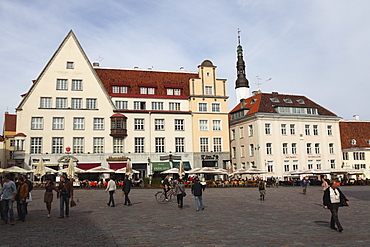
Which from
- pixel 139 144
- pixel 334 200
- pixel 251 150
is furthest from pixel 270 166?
pixel 334 200

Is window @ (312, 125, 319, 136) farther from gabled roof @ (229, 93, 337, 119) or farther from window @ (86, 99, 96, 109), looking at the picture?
window @ (86, 99, 96, 109)

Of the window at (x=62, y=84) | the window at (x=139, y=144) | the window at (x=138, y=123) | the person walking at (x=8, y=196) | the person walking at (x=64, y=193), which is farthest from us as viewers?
the window at (x=138, y=123)

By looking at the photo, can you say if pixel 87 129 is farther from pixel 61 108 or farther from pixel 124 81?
pixel 124 81

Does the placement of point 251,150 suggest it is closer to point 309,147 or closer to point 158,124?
point 309,147

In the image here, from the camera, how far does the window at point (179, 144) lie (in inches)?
2050

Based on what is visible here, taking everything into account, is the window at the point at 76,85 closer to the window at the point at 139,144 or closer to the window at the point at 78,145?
the window at the point at 78,145

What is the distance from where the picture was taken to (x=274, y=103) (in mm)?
58781

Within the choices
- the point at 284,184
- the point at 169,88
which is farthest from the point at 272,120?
the point at 169,88

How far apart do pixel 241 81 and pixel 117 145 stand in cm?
6146

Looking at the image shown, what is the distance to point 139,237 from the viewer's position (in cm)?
1070

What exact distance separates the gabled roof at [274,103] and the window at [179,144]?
12.1 metres

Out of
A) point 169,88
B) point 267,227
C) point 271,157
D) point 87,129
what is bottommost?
point 267,227

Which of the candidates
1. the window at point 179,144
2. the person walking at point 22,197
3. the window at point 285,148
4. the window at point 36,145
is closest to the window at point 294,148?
the window at point 285,148

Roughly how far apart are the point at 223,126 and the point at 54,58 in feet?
83.8
